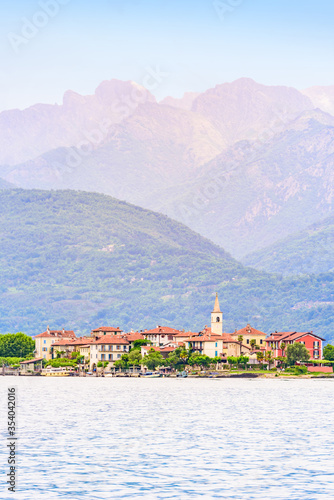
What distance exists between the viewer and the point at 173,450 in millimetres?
70000

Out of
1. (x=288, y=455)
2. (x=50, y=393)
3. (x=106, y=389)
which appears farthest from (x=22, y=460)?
(x=106, y=389)

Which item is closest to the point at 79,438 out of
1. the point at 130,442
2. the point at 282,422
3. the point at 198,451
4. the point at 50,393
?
the point at 130,442

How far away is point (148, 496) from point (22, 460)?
1408 centimetres

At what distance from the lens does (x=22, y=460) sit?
6450 cm

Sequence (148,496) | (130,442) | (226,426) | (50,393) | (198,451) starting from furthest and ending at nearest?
(50,393) → (226,426) → (130,442) → (198,451) → (148,496)

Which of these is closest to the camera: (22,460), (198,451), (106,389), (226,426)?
(22,460)

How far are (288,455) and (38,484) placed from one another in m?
19.2

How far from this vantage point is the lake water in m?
55.3

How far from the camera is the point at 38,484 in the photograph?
56.2 meters

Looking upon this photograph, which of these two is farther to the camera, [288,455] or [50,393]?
[50,393]

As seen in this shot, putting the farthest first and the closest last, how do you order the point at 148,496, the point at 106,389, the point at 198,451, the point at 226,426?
the point at 106,389 < the point at 226,426 < the point at 198,451 < the point at 148,496

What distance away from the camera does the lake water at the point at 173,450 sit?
181 feet

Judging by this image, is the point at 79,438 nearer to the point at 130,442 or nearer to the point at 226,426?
the point at 130,442

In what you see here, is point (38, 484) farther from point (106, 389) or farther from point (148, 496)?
point (106, 389)
